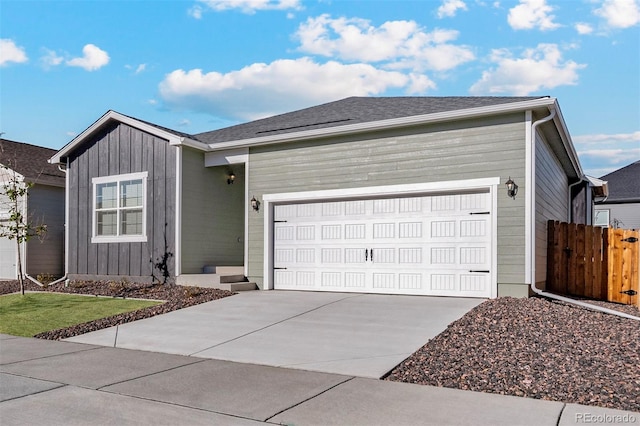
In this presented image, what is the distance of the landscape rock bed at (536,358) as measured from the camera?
5.18m

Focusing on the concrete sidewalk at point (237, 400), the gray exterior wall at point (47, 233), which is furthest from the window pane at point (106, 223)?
the concrete sidewalk at point (237, 400)

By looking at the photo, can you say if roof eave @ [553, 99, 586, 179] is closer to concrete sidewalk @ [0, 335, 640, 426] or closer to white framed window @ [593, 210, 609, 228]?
concrete sidewalk @ [0, 335, 640, 426]

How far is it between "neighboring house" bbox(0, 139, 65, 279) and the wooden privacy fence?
15.3 meters

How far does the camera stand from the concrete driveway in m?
6.77

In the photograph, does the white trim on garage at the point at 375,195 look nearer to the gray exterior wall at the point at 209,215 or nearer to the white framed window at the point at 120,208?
the gray exterior wall at the point at 209,215

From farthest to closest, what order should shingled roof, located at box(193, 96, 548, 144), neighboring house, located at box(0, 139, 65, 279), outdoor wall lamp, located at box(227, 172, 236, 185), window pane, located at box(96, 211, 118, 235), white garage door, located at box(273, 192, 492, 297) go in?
neighboring house, located at box(0, 139, 65, 279), outdoor wall lamp, located at box(227, 172, 236, 185), window pane, located at box(96, 211, 118, 235), shingled roof, located at box(193, 96, 548, 144), white garage door, located at box(273, 192, 492, 297)

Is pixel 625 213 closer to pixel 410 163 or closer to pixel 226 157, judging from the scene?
pixel 410 163

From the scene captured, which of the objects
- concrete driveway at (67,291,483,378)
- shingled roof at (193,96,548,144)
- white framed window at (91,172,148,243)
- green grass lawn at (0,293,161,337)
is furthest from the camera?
white framed window at (91,172,148,243)

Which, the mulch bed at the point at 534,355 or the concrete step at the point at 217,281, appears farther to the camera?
the concrete step at the point at 217,281

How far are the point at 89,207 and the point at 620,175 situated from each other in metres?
25.5

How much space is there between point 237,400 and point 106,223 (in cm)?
1117

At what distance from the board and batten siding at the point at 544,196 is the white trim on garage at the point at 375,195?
100cm
